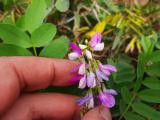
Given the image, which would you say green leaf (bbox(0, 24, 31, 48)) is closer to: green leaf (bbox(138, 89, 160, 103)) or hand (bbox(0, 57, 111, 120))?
hand (bbox(0, 57, 111, 120))

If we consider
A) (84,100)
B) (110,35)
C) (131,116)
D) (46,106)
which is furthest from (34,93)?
(110,35)

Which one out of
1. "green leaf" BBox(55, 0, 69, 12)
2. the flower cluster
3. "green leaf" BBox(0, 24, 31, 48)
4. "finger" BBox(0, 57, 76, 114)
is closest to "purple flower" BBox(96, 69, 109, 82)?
the flower cluster

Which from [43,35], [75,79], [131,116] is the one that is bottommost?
[131,116]

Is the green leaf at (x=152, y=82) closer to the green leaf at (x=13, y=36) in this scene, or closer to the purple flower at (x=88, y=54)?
the purple flower at (x=88, y=54)

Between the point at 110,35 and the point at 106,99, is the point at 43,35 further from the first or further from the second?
the point at 110,35

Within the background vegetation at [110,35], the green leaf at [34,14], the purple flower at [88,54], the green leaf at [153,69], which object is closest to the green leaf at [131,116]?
the background vegetation at [110,35]

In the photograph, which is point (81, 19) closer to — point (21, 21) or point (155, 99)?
point (21, 21)
